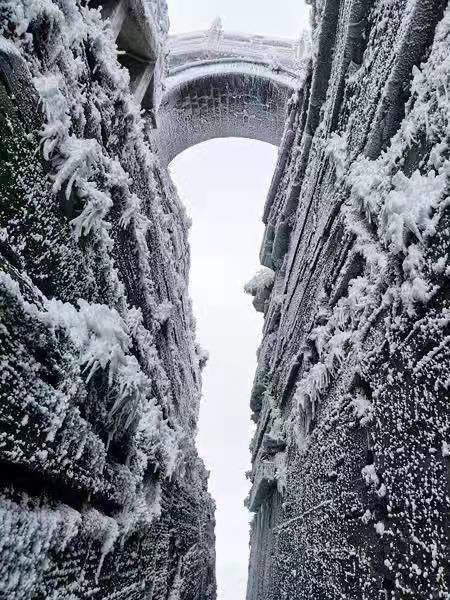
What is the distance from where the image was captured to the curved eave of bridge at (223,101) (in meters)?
8.71

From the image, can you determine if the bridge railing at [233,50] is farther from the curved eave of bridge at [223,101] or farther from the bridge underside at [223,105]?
the bridge underside at [223,105]

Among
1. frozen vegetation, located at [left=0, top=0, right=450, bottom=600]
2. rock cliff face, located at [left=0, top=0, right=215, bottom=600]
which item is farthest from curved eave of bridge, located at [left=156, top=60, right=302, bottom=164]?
rock cliff face, located at [left=0, top=0, right=215, bottom=600]

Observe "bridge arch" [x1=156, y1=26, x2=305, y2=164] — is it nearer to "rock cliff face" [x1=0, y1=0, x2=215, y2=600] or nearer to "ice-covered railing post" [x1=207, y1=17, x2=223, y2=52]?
"ice-covered railing post" [x1=207, y1=17, x2=223, y2=52]

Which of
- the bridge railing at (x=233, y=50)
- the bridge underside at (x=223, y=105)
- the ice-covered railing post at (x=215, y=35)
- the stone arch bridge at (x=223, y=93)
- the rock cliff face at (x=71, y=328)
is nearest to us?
the rock cliff face at (x=71, y=328)

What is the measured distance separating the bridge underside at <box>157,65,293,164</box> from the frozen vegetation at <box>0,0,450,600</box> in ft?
16.2

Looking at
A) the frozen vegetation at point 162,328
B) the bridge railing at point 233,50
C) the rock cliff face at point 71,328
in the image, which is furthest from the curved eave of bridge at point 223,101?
the rock cliff face at point 71,328

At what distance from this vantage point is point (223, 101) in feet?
30.3

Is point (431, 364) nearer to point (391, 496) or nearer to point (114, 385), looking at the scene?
point (391, 496)

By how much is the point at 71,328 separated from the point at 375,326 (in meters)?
1.43

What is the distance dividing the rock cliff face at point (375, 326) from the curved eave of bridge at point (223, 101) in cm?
524

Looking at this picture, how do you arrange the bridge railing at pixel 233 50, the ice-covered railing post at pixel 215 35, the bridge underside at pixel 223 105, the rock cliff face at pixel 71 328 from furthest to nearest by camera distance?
the ice-covered railing post at pixel 215 35 < the bridge railing at pixel 233 50 < the bridge underside at pixel 223 105 < the rock cliff face at pixel 71 328

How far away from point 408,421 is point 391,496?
33cm

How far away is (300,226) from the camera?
4.98 m

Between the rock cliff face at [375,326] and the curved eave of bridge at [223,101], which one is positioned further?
the curved eave of bridge at [223,101]
